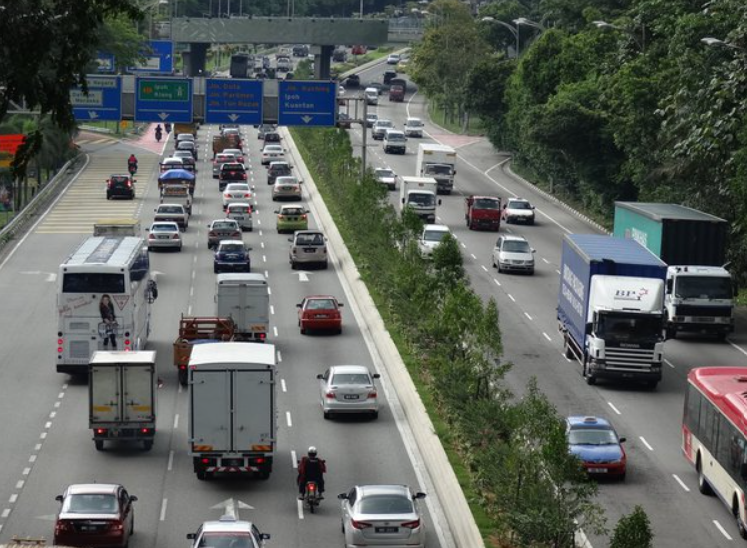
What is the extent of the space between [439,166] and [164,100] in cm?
2348

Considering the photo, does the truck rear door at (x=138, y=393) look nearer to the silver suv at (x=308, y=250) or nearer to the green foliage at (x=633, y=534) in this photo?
the green foliage at (x=633, y=534)

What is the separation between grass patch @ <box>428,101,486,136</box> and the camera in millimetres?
147837

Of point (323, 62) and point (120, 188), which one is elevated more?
point (323, 62)

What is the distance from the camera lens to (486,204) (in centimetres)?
8912

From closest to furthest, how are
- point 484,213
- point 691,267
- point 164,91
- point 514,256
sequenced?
point 691,267, point 514,256, point 164,91, point 484,213

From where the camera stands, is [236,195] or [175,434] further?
[236,195]

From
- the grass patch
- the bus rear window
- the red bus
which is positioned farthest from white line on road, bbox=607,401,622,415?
the grass patch

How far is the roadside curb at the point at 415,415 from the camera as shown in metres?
36.0

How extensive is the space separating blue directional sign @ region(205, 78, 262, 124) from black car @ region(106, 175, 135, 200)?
14753 millimetres

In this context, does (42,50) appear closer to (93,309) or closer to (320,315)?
(93,309)

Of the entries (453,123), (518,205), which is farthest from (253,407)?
(453,123)

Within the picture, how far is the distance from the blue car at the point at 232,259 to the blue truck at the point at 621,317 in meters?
22.3

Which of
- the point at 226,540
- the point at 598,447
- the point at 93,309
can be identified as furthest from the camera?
the point at 93,309

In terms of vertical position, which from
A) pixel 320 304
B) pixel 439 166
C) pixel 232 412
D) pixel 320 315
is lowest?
pixel 320 315
